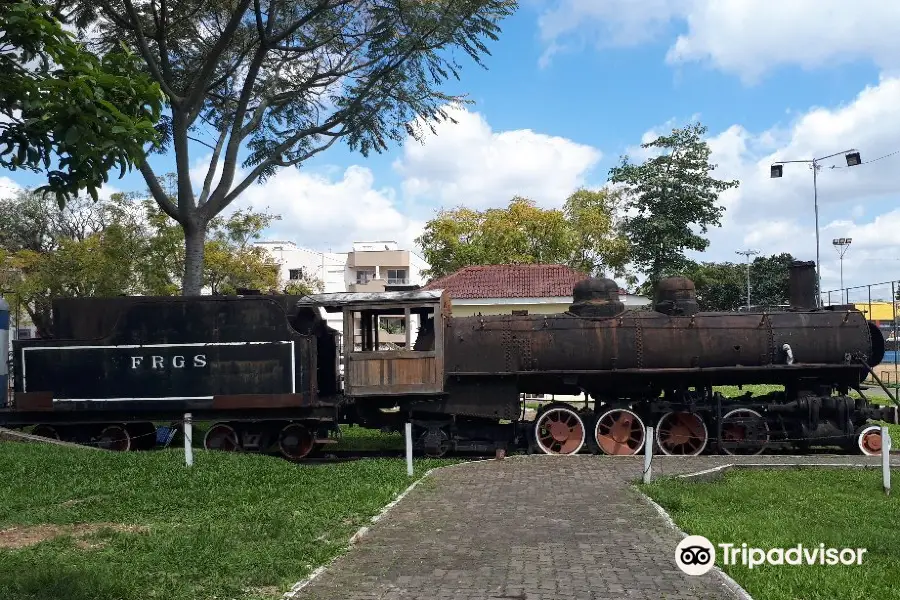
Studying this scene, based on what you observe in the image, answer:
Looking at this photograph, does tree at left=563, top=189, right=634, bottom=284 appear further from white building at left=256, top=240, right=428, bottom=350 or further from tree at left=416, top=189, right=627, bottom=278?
white building at left=256, top=240, right=428, bottom=350

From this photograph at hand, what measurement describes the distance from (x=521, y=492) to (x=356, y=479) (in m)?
2.32

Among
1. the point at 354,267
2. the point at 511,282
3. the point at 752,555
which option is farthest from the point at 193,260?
the point at 354,267

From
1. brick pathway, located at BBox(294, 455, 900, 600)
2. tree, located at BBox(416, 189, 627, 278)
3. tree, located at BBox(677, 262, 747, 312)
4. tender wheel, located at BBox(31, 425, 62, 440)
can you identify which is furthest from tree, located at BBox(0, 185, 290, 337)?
tree, located at BBox(677, 262, 747, 312)

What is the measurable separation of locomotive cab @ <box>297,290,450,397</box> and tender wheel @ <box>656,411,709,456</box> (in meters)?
3.92

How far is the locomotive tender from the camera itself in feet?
43.4

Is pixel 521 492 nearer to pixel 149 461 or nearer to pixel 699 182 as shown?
pixel 149 461

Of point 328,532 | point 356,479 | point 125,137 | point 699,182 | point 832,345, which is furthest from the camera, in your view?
point 699,182

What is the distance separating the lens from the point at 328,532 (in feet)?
25.0

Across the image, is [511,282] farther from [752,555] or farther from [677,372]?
[752,555]

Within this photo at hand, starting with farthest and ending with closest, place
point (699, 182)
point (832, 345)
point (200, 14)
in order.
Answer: point (699, 182)
point (200, 14)
point (832, 345)

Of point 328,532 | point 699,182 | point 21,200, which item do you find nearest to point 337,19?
point 328,532

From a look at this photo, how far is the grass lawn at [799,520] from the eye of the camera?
19.0 ft

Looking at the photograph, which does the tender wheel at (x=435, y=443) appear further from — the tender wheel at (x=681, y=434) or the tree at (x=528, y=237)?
the tree at (x=528, y=237)

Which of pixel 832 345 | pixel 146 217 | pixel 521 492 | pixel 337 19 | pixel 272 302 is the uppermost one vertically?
pixel 337 19
